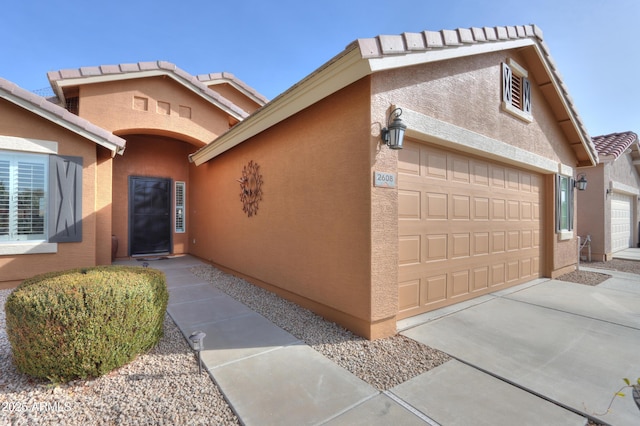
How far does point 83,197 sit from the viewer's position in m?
6.31

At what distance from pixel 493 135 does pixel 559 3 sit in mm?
3092

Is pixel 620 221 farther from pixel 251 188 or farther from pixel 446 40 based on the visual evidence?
pixel 251 188

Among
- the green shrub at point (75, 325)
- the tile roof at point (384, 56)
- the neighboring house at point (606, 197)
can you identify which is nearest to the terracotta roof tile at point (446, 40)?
the tile roof at point (384, 56)

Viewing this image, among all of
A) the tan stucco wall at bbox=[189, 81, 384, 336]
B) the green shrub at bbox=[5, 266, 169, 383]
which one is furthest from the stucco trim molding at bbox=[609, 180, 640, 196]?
the green shrub at bbox=[5, 266, 169, 383]

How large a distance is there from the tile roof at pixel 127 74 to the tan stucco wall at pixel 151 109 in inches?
10.2

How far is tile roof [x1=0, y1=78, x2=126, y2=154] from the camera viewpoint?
549cm

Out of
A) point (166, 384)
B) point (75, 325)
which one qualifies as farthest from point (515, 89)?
point (75, 325)

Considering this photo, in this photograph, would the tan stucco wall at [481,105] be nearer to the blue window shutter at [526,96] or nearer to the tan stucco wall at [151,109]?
the blue window shutter at [526,96]

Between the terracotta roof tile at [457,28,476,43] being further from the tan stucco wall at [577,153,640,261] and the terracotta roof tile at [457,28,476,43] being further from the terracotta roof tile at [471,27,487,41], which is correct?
the tan stucco wall at [577,153,640,261]

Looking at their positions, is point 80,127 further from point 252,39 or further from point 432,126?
point 432,126

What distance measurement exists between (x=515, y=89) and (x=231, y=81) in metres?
10.6

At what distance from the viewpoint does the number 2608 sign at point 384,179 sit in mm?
3523

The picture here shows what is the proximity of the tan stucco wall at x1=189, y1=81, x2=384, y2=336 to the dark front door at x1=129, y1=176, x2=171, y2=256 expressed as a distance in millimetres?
4608

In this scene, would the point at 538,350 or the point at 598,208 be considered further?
the point at 598,208
